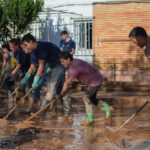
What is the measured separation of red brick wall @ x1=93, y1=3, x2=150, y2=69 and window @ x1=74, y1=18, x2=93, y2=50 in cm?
34

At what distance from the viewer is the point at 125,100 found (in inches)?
511

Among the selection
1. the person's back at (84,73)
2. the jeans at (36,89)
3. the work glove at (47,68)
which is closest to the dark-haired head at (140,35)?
the person's back at (84,73)

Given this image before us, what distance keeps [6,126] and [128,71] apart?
10.4m

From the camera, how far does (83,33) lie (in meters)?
19.4

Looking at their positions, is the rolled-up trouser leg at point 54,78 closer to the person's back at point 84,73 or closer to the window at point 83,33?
the person's back at point 84,73

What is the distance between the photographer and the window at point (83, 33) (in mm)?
19328

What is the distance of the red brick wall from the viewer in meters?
18.6

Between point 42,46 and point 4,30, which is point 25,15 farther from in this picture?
point 42,46

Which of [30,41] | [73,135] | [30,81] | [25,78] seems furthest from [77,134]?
[30,81]

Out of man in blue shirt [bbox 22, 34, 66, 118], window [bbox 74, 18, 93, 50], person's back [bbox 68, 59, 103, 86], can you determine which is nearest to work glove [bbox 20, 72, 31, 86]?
man in blue shirt [bbox 22, 34, 66, 118]

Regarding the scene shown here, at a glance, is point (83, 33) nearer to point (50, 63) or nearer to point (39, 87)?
point (39, 87)

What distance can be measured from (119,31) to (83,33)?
167 centimetres

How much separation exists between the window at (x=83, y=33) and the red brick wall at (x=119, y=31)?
342 mm

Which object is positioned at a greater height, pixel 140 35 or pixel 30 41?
pixel 140 35
